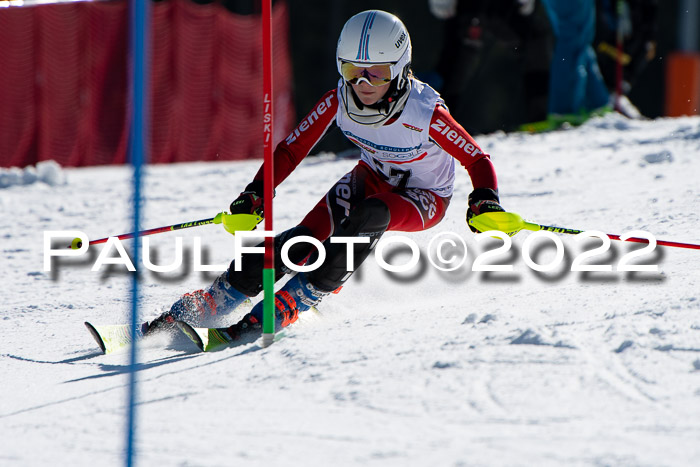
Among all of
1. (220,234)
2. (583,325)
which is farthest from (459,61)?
(583,325)

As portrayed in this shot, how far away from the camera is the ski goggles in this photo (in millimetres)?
3693

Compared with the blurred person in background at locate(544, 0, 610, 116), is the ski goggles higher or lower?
lower

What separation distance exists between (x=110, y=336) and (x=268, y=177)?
41.2 inches

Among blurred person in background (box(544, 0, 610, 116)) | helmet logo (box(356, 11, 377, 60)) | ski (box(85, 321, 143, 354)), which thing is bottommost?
ski (box(85, 321, 143, 354))

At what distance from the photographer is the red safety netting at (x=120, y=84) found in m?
9.99

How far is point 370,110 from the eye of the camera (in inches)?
148

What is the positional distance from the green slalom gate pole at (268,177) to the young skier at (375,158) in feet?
0.58

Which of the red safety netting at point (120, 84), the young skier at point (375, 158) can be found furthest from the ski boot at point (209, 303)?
the red safety netting at point (120, 84)

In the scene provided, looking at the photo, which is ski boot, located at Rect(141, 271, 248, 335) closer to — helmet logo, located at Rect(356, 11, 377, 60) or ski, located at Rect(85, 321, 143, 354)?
ski, located at Rect(85, 321, 143, 354)

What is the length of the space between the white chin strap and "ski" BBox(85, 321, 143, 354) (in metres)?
1.29

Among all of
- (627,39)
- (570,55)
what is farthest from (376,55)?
(627,39)

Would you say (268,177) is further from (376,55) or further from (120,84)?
(120,84)

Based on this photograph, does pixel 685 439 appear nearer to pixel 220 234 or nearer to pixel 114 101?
pixel 220 234

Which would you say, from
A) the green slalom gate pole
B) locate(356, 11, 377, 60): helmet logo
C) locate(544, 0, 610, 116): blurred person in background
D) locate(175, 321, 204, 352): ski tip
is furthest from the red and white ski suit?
locate(544, 0, 610, 116): blurred person in background
